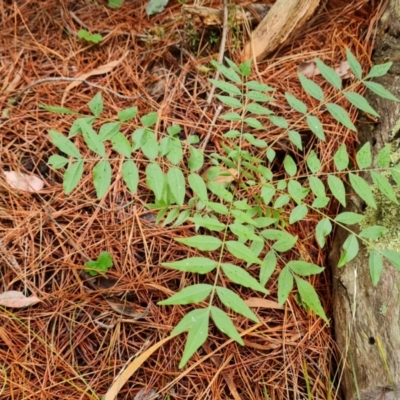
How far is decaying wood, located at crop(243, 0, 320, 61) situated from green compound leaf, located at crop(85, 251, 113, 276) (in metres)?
1.07

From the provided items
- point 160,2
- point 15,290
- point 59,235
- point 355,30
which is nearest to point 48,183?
point 59,235

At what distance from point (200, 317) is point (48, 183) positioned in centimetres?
103

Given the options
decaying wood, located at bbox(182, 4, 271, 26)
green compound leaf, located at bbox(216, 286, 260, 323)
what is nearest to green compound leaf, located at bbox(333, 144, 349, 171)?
green compound leaf, located at bbox(216, 286, 260, 323)

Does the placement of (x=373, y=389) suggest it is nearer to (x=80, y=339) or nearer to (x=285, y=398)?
(x=285, y=398)

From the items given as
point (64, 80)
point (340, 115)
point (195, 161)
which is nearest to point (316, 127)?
point (340, 115)

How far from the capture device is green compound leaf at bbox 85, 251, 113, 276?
1.68 meters

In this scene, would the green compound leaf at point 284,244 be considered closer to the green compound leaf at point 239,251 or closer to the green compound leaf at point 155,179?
the green compound leaf at point 239,251

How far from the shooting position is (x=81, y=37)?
221 cm

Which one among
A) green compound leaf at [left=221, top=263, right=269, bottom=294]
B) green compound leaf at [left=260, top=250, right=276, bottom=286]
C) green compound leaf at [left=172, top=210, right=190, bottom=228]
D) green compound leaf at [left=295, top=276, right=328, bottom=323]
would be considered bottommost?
green compound leaf at [left=172, top=210, right=190, bottom=228]

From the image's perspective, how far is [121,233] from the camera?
178 centimetres

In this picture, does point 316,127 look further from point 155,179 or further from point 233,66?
point 155,179

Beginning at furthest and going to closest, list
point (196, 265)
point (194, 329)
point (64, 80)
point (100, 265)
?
point (64, 80) → point (100, 265) → point (196, 265) → point (194, 329)

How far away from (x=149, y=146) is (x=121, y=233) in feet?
1.76

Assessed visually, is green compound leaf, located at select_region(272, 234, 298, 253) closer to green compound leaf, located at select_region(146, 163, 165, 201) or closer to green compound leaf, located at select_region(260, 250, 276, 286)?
green compound leaf, located at select_region(260, 250, 276, 286)
